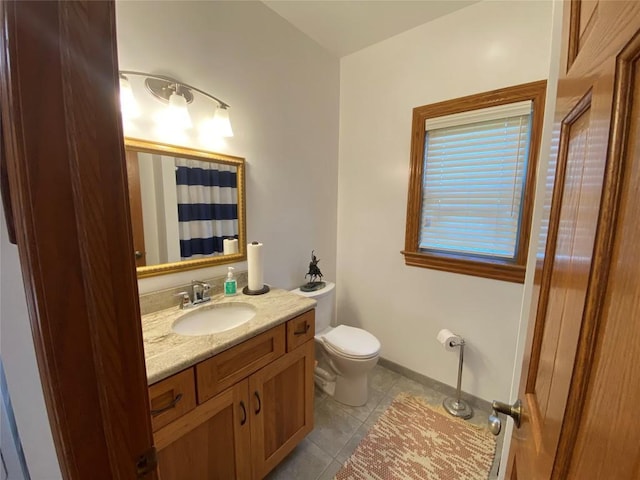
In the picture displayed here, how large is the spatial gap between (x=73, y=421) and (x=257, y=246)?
3.85ft

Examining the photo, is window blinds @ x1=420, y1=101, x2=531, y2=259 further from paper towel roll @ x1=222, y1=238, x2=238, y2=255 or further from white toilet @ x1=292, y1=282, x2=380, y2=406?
paper towel roll @ x1=222, y1=238, x2=238, y2=255

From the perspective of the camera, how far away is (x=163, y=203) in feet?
4.34

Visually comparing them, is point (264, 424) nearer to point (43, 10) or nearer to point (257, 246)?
point (257, 246)

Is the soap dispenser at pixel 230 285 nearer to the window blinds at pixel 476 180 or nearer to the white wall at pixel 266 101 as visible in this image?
the white wall at pixel 266 101

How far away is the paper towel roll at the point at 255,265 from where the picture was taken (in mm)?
1513

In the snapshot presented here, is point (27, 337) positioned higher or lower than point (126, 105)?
lower

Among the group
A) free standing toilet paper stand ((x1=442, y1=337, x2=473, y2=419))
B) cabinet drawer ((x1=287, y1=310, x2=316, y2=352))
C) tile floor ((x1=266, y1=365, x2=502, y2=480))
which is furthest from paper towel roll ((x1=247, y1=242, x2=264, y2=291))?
free standing toilet paper stand ((x1=442, y1=337, x2=473, y2=419))

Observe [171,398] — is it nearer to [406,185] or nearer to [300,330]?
[300,330]

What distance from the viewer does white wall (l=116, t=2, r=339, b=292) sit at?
4.03 feet

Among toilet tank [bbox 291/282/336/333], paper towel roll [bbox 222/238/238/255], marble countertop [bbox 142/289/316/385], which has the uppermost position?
paper towel roll [bbox 222/238/238/255]

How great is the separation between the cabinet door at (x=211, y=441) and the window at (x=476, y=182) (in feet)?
4.86

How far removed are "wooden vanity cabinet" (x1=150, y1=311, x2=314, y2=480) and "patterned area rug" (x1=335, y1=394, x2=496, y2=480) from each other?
383 mm

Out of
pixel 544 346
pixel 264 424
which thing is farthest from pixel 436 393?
pixel 544 346

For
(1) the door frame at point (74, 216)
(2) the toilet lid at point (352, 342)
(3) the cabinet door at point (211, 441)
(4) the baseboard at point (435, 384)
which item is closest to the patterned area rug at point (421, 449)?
(4) the baseboard at point (435, 384)
